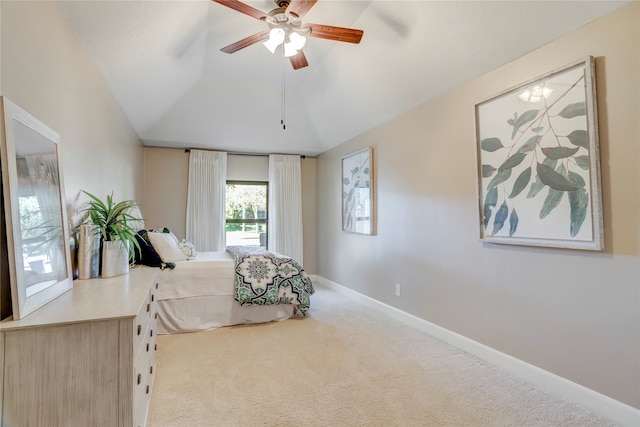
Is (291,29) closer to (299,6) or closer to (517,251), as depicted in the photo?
(299,6)

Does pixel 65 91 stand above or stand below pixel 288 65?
below

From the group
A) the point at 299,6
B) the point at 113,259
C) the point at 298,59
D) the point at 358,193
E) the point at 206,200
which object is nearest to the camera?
the point at 113,259

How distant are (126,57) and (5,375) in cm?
232

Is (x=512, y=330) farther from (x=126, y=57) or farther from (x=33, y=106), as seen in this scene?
(x=126, y=57)

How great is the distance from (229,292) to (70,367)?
221 centimetres

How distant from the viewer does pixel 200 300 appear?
3232 millimetres

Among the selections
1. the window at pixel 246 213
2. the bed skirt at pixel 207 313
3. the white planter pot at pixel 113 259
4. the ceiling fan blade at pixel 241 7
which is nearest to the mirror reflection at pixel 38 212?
the white planter pot at pixel 113 259

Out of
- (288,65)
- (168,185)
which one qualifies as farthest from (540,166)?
(168,185)

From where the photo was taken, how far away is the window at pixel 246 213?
5.51m

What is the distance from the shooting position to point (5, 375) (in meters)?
1.04

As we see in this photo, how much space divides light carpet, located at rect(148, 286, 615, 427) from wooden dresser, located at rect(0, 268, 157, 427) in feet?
2.40

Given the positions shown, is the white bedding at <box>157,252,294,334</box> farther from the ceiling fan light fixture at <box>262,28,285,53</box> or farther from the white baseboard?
the ceiling fan light fixture at <box>262,28,285,53</box>

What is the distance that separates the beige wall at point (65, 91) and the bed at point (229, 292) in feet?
3.57

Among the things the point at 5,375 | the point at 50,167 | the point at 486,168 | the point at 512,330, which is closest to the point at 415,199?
the point at 486,168
